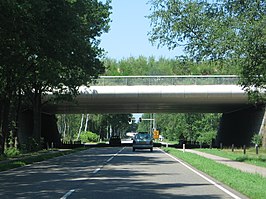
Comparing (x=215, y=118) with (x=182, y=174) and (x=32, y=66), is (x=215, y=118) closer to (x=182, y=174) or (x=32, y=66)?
(x=32, y=66)

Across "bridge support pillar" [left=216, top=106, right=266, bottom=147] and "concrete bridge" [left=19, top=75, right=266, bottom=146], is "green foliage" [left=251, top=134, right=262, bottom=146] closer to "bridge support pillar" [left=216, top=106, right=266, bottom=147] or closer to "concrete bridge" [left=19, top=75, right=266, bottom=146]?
"bridge support pillar" [left=216, top=106, right=266, bottom=147]

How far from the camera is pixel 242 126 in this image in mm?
57938

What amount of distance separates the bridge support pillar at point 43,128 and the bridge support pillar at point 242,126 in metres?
22.5

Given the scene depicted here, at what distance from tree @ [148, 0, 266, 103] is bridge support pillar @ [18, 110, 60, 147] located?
32.1m

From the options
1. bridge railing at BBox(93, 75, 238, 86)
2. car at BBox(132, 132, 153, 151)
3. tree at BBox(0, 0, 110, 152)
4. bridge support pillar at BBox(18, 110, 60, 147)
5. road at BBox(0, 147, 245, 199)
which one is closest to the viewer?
road at BBox(0, 147, 245, 199)

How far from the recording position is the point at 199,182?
52.0 ft

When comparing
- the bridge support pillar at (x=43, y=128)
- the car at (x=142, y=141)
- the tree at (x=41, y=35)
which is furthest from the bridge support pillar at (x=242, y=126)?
the tree at (x=41, y=35)

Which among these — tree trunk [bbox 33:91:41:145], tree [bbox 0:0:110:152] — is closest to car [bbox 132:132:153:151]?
tree trunk [bbox 33:91:41:145]

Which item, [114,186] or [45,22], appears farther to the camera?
[45,22]

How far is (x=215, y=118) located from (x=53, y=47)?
7284 cm

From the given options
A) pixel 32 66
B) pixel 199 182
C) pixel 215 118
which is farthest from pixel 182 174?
pixel 215 118

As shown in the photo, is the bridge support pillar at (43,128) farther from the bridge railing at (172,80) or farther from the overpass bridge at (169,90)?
the bridge railing at (172,80)

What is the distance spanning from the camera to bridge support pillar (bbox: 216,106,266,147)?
50.2m

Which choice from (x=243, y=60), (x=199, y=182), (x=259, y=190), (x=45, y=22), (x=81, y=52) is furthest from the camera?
(x=81, y=52)
